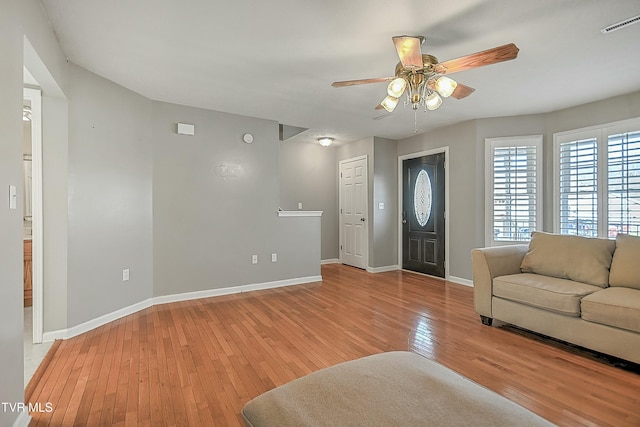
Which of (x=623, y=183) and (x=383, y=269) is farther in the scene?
(x=383, y=269)

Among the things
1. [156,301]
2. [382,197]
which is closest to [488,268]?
[382,197]

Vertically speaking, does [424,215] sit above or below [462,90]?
below

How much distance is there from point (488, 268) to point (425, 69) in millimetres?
2052

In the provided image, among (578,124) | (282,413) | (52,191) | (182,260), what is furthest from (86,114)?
(578,124)

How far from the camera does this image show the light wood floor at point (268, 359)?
6.26 ft

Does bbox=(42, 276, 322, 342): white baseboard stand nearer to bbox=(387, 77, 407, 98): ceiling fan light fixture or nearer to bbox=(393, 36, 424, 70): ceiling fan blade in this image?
bbox=(387, 77, 407, 98): ceiling fan light fixture

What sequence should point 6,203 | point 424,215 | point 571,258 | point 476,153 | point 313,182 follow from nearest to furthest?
point 6,203 < point 571,258 < point 476,153 < point 424,215 < point 313,182

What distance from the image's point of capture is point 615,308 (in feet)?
A: 7.74

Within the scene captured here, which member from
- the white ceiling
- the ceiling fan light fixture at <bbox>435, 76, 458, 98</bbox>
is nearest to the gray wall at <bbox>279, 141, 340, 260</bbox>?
the white ceiling

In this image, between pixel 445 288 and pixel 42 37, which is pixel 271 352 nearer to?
pixel 42 37

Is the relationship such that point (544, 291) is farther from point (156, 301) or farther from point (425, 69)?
point (156, 301)

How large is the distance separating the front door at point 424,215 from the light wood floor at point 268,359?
1670mm

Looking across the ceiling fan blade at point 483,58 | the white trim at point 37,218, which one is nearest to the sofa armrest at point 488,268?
the ceiling fan blade at point 483,58

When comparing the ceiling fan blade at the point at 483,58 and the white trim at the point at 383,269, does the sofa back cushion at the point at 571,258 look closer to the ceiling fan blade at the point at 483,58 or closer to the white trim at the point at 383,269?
the ceiling fan blade at the point at 483,58
